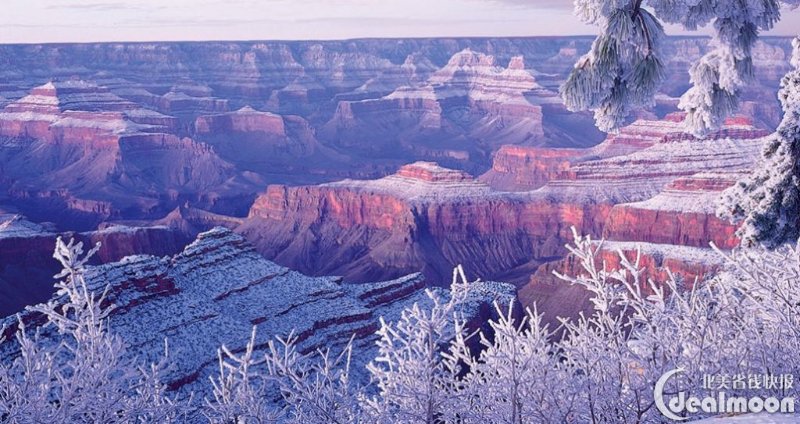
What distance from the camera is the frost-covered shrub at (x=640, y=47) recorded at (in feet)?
45.1

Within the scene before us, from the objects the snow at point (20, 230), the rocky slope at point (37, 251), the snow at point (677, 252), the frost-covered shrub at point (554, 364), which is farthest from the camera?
the snow at point (20, 230)

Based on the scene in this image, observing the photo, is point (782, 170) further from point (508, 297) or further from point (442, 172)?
point (442, 172)

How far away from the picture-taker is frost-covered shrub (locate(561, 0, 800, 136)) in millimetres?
13742

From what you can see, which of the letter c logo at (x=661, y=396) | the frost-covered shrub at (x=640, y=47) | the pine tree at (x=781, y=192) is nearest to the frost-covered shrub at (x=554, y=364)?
the letter c logo at (x=661, y=396)

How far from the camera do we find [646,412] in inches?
571

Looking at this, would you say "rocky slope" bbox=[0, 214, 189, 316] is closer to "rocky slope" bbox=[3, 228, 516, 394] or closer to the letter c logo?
"rocky slope" bbox=[3, 228, 516, 394]

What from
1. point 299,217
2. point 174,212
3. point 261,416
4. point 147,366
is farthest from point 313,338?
point 174,212

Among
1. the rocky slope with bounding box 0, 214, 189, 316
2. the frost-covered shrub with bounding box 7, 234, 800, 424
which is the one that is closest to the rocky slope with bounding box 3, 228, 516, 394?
the frost-covered shrub with bounding box 7, 234, 800, 424

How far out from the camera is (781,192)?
52.9 ft

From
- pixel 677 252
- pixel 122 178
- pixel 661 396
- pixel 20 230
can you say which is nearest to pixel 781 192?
pixel 661 396

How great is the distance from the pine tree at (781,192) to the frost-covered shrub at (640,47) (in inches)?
59.1

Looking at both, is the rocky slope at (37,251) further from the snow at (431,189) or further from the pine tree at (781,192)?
the pine tree at (781,192)

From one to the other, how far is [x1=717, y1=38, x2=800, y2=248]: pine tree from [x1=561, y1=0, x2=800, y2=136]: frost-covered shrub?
1.50 metres

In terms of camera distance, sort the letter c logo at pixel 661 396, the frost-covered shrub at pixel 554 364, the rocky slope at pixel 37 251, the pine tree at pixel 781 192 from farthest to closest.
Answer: the rocky slope at pixel 37 251 → the pine tree at pixel 781 192 → the frost-covered shrub at pixel 554 364 → the letter c logo at pixel 661 396
